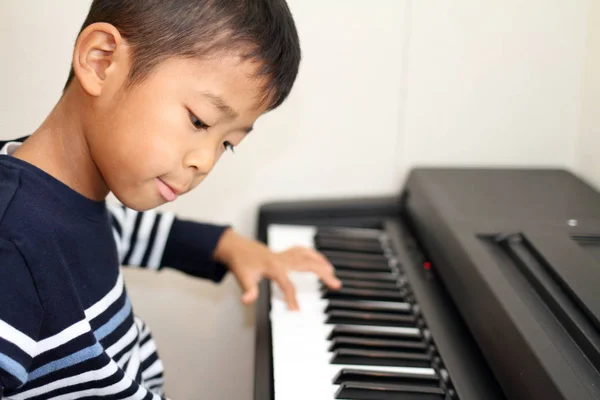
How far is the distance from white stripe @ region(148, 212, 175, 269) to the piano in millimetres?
171

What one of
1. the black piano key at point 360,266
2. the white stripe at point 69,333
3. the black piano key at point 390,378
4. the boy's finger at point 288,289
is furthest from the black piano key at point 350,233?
the white stripe at point 69,333

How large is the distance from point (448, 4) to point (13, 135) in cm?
80

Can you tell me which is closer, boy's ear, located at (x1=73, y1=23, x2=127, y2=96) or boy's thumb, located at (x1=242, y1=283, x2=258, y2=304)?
boy's ear, located at (x1=73, y1=23, x2=127, y2=96)

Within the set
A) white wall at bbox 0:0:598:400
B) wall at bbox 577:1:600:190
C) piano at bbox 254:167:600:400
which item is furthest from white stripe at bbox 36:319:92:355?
wall at bbox 577:1:600:190

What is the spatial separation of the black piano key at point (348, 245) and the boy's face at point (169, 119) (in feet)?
1.71

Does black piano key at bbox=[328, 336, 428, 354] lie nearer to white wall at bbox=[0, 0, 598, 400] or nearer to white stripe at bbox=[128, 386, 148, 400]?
white stripe at bbox=[128, 386, 148, 400]

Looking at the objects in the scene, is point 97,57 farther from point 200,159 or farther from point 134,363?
point 134,363

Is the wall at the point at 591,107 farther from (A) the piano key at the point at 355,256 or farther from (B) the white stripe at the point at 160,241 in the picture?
(B) the white stripe at the point at 160,241

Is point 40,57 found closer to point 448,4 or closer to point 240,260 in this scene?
point 240,260

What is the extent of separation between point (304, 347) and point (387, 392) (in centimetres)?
15

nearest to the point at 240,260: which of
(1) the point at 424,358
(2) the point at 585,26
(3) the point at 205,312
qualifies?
(1) the point at 424,358

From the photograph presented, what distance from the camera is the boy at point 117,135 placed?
29.3 inches

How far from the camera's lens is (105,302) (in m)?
0.86

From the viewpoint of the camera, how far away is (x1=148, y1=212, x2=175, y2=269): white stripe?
44.6 inches
